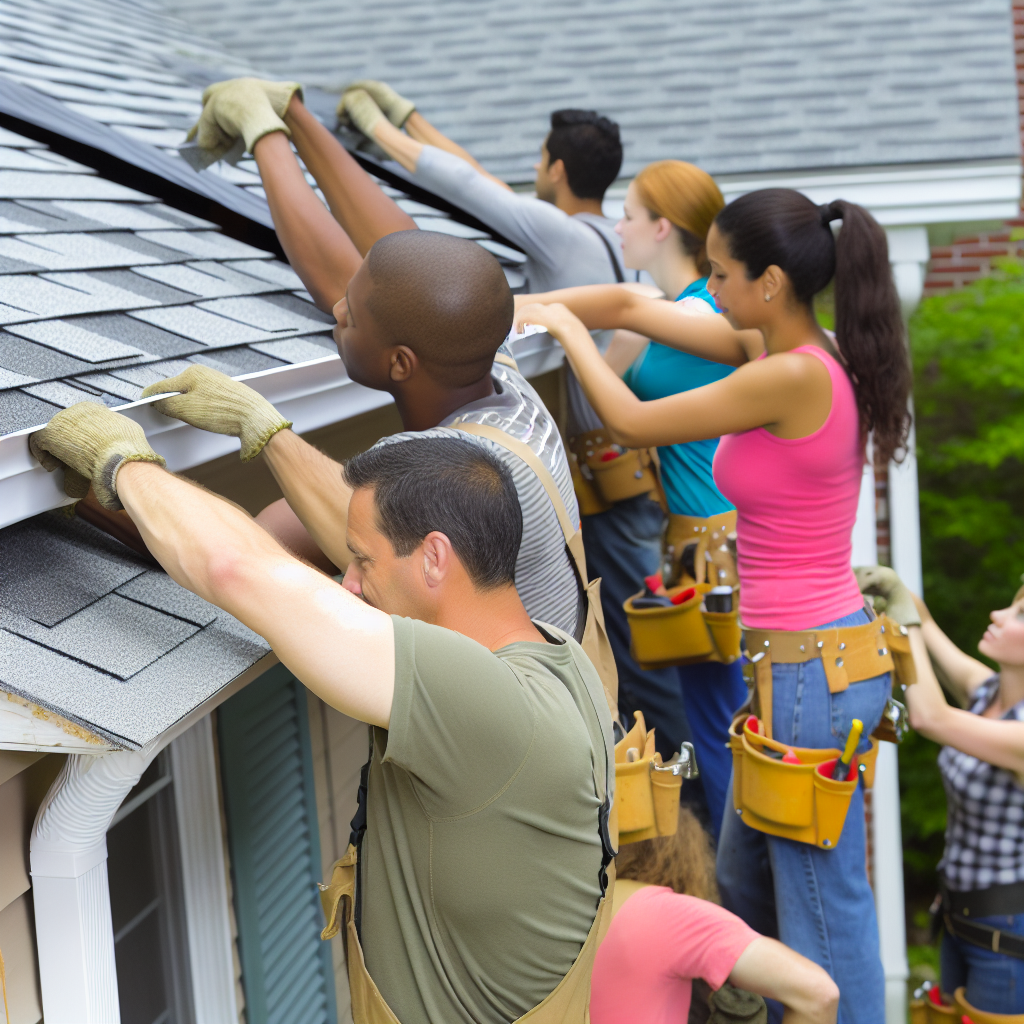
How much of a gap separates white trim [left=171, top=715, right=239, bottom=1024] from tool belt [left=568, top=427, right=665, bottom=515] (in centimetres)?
203

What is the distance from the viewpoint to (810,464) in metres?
2.80

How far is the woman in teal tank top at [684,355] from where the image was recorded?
11.5 feet

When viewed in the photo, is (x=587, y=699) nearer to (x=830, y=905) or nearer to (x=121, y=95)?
(x=830, y=905)

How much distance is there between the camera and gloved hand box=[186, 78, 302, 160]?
9.24 feet

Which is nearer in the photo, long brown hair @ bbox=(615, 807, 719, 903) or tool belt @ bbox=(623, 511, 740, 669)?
long brown hair @ bbox=(615, 807, 719, 903)

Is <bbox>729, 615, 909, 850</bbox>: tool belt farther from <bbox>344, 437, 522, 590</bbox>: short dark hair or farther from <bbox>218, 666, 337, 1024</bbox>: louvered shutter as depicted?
<bbox>344, 437, 522, 590</bbox>: short dark hair

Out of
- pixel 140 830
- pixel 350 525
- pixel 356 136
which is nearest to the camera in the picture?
pixel 350 525

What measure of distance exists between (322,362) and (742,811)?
1.71 meters

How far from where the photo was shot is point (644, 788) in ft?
7.92

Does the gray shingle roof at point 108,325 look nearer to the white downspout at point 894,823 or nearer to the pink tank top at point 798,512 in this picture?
the pink tank top at point 798,512

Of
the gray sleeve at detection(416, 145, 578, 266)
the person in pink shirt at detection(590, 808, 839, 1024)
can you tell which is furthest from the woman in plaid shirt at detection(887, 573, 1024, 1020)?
the gray sleeve at detection(416, 145, 578, 266)

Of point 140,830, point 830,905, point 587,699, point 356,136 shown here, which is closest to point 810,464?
point 830,905

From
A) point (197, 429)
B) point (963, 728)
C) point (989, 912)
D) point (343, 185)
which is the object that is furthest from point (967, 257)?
point (197, 429)

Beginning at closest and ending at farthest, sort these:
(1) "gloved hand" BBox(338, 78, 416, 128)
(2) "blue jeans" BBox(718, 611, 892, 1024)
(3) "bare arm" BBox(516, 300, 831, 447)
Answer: (3) "bare arm" BBox(516, 300, 831, 447)
(2) "blue jeans" BBox(718, 611, 892, 1024)
(1) "gloved hand" BBox(338, 78, 416, 128)
